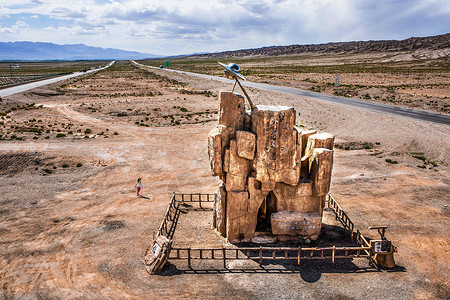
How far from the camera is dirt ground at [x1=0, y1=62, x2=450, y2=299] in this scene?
1465 centimetres

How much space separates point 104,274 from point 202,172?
49.5ft

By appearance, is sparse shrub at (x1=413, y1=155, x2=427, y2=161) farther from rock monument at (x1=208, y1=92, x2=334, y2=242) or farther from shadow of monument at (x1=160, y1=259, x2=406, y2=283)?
rock monument at (x1=208, y1=92, x2=334, y2=242)

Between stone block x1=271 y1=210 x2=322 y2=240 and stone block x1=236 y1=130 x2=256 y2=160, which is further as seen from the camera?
stone block x1=271 y1=210 x2=322 y2=240

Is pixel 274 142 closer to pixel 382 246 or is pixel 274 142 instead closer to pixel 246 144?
pixel 246 144

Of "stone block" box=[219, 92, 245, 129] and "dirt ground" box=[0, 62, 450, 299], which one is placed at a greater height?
"stone block" box=[219, 92, 245, 129]

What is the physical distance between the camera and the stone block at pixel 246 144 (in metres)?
16.1

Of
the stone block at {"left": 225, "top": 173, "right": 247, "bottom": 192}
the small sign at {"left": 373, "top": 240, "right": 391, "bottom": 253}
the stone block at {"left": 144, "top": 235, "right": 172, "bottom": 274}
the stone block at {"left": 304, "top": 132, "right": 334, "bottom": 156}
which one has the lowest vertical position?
the stone block at {"left": 144, "top": 235, "right": 172, "bottom": 274}

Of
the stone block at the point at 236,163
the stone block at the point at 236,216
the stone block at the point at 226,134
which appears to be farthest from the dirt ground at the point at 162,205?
the stone block at the point at 226,134

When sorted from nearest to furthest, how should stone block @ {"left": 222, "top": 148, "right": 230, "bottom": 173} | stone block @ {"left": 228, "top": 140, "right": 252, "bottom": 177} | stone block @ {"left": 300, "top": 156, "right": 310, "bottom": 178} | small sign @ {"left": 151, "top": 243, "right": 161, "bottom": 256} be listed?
1. small sign @ {"left": 151, "top": 243, "right": 161, "bottom": 256}
2. stone block @ {"left": 228, "top": 140, "right": 252, "bottom": 177}
3. stone block @ {"left": 222, "top": 148, "right": 230, "bottom": 173}
4. stone block @ {"left": 300, "top": 156, "right": 310, "bottom": 178}

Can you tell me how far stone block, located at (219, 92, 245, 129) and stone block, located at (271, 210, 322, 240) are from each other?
221 inches

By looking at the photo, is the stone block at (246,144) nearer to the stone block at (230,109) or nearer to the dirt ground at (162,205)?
the stone block at (230,109)

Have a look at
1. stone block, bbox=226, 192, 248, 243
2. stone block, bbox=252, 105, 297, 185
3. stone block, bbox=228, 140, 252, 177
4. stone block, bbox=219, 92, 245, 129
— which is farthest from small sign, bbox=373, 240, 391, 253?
stone block, bbox=219, 92, 245, 129

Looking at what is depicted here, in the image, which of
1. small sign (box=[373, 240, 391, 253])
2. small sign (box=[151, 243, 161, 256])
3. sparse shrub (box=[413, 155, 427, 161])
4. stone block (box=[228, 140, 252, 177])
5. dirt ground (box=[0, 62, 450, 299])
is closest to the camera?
dirt ground (box=[0, 62, 450, 299])

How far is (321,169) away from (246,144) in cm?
425
